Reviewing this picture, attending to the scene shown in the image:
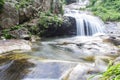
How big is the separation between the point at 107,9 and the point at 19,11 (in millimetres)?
13453

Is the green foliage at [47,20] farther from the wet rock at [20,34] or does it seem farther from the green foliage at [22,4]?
the wet rock at [20,34]

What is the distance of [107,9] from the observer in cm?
2414

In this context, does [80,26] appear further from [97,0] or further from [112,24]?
[97,0]

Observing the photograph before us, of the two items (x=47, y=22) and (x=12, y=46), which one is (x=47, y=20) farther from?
(x=12, y=46)

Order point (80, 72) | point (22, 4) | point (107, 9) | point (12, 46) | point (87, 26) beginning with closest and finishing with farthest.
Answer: point (80, 72)
point (12, 46)
point (22, 4)
point (87, 26)
point (107, 9)

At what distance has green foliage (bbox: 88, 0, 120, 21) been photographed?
66.9ft

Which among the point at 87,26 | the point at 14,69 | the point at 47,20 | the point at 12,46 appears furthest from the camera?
the point at 87,26

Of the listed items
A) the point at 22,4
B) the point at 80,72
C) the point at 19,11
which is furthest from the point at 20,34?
the point at 80,72

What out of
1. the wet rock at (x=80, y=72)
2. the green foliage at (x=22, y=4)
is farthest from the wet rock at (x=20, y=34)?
the wet rock at (x=80, y=72)

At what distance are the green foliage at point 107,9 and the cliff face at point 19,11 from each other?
7016 mm

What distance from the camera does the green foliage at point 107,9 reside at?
803 inches

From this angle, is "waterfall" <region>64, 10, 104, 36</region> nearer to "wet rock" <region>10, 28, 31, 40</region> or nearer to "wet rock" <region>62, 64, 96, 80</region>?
"wet rock" <region>10, 28, 31, 40</region>

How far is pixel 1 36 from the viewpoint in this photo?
37.5 feet

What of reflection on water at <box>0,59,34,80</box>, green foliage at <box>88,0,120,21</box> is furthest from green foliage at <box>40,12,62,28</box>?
reflection on water at <box>0,59,34,80</box>
